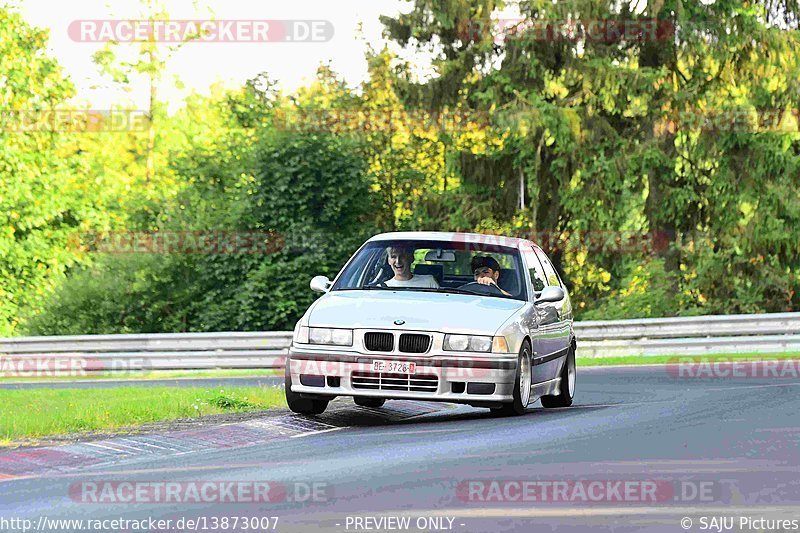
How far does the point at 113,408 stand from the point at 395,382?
3.36m

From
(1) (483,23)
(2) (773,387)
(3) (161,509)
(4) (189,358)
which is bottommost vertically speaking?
(4) (189,358)

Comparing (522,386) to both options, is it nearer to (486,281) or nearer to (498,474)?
(486,281)

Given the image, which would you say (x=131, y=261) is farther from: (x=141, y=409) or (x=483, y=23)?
(x=141, y=409)

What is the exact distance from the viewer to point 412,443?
11.9 m

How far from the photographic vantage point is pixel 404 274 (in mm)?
14703

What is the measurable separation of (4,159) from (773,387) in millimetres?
34441

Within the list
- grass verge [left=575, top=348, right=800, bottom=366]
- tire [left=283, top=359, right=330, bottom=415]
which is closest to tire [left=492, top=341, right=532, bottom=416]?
tire [left=283, top=359, right=330, bottom=415]

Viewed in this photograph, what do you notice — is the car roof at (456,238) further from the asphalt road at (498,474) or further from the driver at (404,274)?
the asphalt road at (498,474)

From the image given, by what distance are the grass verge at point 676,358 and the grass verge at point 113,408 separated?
1012cm

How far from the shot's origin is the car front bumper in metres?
13.2

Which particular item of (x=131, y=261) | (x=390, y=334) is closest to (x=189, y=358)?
(x=131, y=261)

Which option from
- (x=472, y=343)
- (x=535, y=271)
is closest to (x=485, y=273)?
(x=535, y=271)

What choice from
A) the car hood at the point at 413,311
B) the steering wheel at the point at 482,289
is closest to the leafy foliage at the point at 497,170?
the steering wheel at the point at 482,289

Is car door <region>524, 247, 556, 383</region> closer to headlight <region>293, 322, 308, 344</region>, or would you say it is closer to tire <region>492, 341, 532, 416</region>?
tire <region>492, 341, 532, 416</region>
